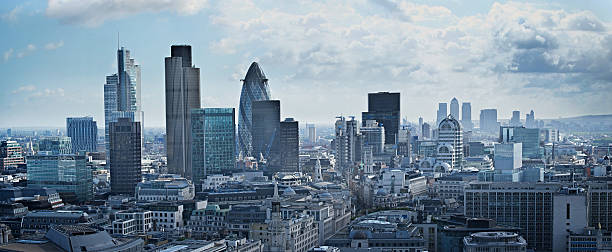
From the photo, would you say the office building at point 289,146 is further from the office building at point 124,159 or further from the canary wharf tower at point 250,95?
the office building at point 124,159

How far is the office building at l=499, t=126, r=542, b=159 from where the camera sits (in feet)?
346

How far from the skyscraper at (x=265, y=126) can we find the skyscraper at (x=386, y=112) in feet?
60.5

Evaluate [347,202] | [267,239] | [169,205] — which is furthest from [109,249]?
[347,202]

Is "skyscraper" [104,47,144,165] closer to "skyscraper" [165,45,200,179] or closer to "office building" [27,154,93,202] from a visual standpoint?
"skyscraper" [165,45,200,179]

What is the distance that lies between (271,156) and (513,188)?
5966cm

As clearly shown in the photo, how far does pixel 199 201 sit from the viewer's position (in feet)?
208

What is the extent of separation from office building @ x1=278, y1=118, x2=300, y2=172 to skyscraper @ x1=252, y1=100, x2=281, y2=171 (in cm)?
456

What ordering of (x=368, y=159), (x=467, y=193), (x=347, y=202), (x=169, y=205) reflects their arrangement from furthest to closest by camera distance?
(x=368, y=159), (x=347, y=202), (x=169, y=205), (x=467, y=193)

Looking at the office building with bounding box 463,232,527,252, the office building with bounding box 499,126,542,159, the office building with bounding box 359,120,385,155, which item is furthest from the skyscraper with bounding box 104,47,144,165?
the office building with bounding box 463,232,527,252

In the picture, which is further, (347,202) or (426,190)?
(426,190)

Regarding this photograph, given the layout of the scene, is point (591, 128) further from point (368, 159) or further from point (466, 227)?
point (466, 227)

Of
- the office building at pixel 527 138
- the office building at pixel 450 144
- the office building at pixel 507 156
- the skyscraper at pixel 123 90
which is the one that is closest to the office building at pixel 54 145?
the skyscraper at pixel 123 90

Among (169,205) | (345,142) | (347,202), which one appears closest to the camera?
(169,205)

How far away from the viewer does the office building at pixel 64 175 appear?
75250 millimetres
